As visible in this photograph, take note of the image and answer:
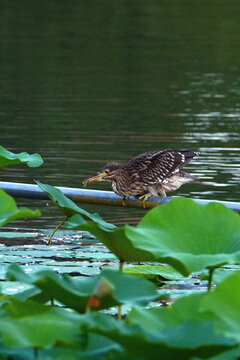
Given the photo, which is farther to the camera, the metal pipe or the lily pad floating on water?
the metal pipe

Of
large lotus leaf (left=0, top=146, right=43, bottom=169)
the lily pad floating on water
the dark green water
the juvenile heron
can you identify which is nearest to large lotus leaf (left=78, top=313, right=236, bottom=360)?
the lily pad floating on water

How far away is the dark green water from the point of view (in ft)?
36.6

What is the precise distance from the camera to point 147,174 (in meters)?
6.60

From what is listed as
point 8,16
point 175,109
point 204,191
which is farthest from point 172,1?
point 204,191

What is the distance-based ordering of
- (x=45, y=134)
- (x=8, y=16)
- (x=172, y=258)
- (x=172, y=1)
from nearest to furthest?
(x=172, y=258), (x=45, y=134), (x=8, y=16), (x=172, y=1)

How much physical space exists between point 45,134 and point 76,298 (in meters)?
11.0

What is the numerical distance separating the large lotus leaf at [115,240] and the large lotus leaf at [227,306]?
0.74 meters

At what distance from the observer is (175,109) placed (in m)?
16.4

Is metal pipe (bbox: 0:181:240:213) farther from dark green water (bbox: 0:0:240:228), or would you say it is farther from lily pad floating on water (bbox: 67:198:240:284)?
dark green water (bbox: 0:0:240:228)

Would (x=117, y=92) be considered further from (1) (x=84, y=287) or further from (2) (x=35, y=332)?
(2) (x=35, y=332)

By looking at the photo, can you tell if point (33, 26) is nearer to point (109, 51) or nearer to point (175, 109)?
point (109, 51)

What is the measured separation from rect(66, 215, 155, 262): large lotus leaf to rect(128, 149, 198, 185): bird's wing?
3.32 metres

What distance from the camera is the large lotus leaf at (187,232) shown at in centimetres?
264

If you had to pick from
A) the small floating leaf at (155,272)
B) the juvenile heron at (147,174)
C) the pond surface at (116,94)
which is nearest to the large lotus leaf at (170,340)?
the small floating leaf at (155,272)
